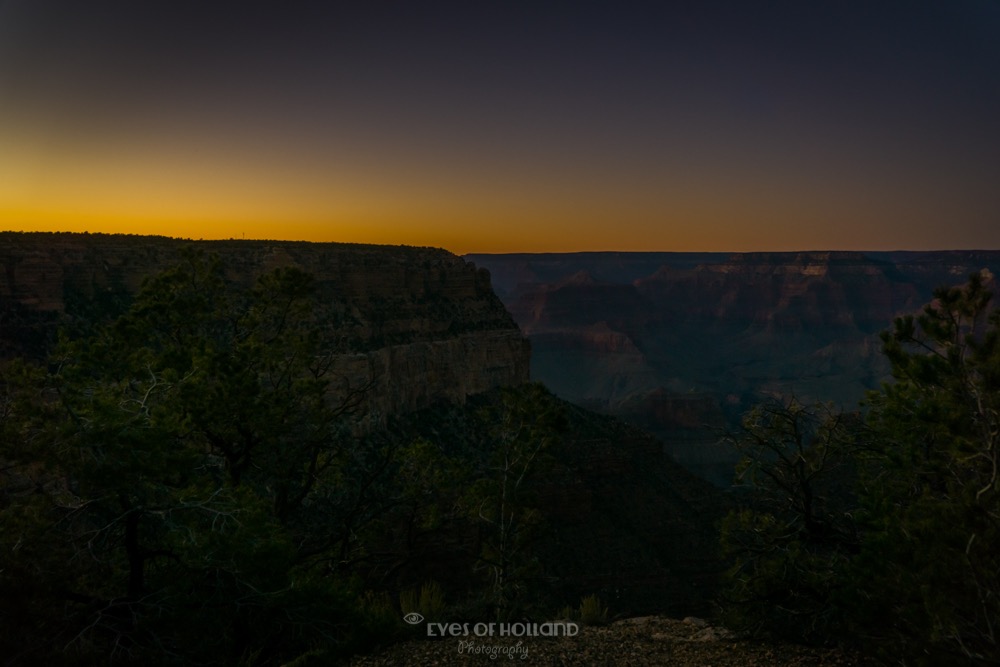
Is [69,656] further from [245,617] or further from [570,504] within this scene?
[570,504]

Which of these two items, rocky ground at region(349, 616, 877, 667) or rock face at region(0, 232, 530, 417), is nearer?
rocky ground at region(349, 616, 877, 667)

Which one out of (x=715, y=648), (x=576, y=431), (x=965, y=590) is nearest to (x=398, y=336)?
(x=576, y=431)

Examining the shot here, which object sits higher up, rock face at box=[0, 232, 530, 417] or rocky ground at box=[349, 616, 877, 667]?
rock face at box=[0, 232, 530, 417]

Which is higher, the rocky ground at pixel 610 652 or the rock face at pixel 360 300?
the rock face at pixel 360 300

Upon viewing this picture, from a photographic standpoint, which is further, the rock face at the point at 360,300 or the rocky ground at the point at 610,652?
the rock face at the point at 360,300
